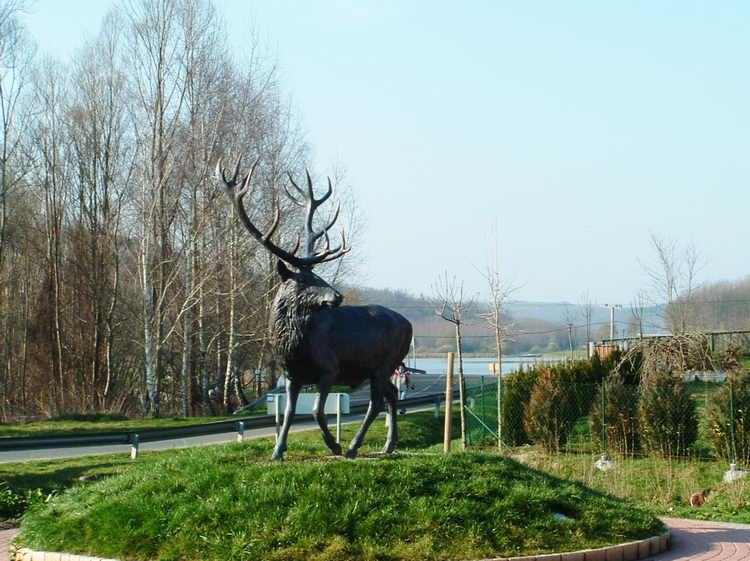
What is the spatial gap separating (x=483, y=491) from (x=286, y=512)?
2.29 meters

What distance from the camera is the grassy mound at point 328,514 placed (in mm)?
9211

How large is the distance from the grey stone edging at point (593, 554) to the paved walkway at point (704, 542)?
0.11 metres

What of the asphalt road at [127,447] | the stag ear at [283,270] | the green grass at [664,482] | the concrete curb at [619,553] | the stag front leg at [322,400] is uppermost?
the stag ear at [283,270]

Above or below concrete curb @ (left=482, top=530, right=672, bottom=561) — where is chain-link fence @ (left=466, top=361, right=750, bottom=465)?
above

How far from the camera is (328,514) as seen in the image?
955cm

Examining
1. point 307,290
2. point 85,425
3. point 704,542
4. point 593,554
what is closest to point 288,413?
point 307,290

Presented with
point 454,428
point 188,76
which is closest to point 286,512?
point 454,428

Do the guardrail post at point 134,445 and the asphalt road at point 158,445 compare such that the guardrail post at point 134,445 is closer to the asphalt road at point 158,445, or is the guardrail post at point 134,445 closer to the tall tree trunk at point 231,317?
the asphalt road at point 158,445

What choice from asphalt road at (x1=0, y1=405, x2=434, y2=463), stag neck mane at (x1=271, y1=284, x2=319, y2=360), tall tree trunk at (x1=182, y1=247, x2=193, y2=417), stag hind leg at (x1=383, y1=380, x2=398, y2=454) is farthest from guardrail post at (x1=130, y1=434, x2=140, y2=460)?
tall tree trunk at (x1=182, y1=247, x2=193, y2=417)

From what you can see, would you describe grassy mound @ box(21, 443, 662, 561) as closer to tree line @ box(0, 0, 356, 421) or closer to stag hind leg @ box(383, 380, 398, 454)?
stag hind leg @ box(383, 380, 398, 454)

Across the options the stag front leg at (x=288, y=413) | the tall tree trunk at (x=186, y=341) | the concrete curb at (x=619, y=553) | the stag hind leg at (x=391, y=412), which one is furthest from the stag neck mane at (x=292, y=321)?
the tall tree trunk at (x=186, y=341)

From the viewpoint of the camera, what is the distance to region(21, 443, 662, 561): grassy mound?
921cm

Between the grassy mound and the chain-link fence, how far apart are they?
7297 mm

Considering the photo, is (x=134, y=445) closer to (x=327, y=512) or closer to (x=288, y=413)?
(x=288, y=413)
